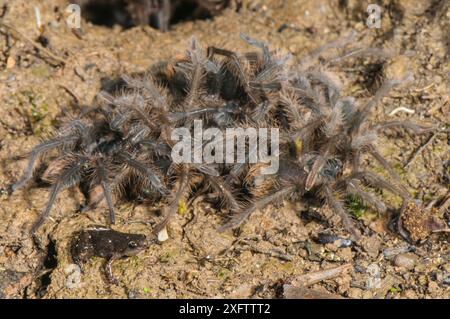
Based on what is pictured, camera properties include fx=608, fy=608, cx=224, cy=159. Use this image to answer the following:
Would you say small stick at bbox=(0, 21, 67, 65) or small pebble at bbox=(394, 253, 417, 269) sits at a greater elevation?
small stick at bbox=(0, 21, 67, 65)

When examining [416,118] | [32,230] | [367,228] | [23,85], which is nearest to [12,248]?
[32,230]

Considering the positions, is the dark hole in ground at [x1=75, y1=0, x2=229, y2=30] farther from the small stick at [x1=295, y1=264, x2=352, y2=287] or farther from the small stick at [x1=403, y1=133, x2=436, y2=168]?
the small stick at [x1=295, y1=264, x2=352, y2=287]

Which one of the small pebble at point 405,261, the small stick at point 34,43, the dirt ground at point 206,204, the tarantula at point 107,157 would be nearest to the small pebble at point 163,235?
the dirt ground at point 206,204

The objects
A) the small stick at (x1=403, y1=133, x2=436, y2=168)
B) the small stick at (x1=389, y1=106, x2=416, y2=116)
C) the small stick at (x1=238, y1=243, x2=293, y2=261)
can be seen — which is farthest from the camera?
the small stick at (x1=389, y1=106, x2=416, y2=116)

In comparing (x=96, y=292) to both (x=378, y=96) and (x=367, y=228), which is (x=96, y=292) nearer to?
(x=367, y=228)

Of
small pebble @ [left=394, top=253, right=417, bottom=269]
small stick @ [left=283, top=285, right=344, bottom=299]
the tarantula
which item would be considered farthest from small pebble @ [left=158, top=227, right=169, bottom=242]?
small pebble @ [left=394, top=253, right=417, bottom=269]

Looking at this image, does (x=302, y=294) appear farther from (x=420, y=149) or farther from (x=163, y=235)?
(x=420, y=149)

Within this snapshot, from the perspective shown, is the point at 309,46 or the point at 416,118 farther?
the point at 309,46
